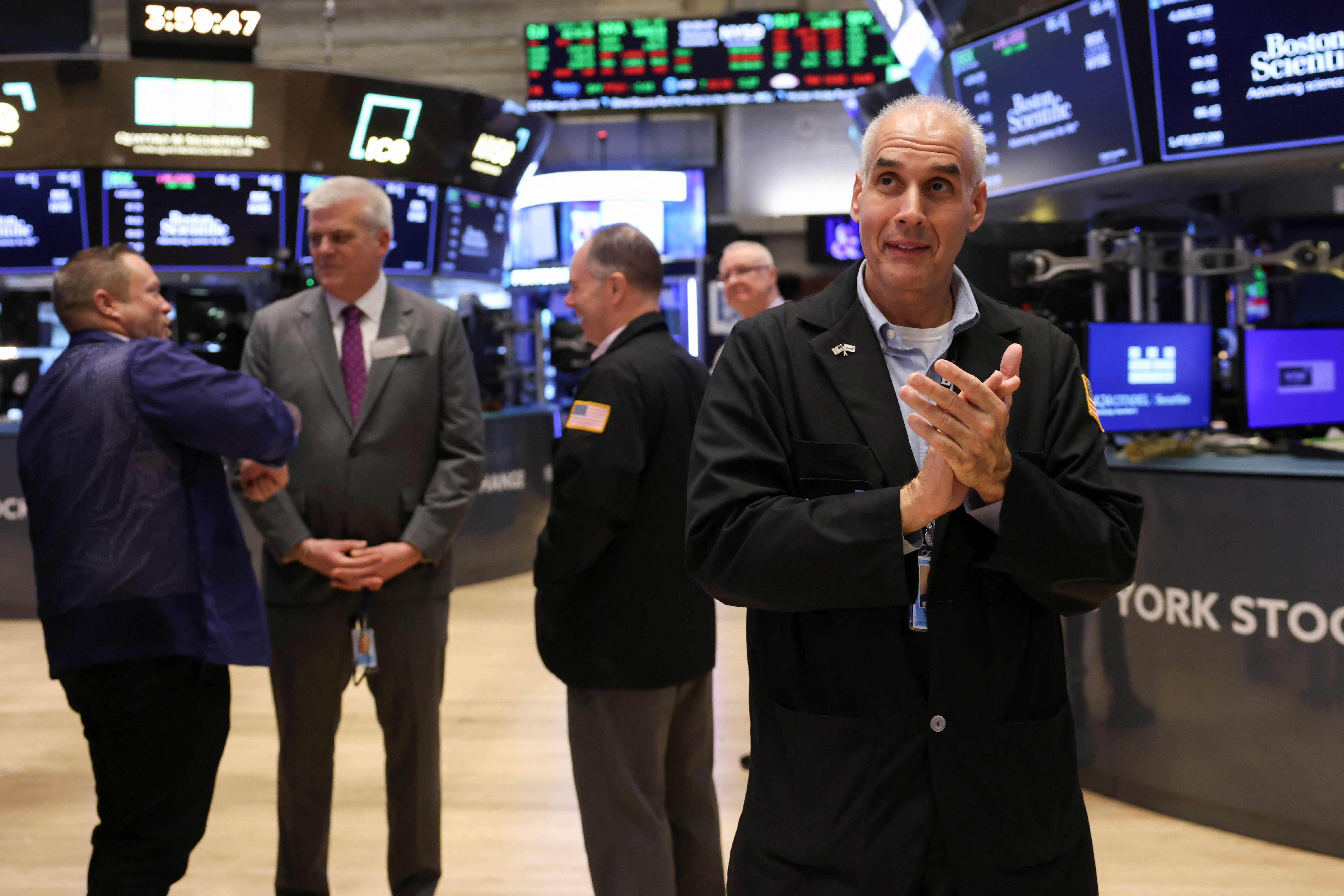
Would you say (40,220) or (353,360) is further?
(40,220)

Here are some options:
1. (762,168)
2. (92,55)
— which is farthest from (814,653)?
(762,168)

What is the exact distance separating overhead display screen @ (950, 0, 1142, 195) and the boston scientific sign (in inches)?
151

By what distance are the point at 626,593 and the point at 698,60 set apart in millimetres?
9248

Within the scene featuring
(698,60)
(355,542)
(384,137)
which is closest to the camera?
(355,542)

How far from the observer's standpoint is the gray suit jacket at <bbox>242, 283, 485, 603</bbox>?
8.54ft

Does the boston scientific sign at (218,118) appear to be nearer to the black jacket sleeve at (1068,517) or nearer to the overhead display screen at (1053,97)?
the overhead display screen at (1053,97)

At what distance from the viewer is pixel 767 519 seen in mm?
1263

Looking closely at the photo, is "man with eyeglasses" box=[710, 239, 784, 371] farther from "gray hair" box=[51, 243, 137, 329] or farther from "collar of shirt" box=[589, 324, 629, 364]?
"gray hair" box=[51, 243, 137, 329]

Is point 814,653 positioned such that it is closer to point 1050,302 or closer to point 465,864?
point 465,864

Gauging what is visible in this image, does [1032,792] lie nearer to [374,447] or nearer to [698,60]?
[374,447]

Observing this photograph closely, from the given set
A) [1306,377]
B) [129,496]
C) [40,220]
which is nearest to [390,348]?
[129,496]

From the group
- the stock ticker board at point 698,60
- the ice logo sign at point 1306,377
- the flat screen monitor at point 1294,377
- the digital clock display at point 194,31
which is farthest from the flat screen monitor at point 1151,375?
the stock ticker board at point 698,60

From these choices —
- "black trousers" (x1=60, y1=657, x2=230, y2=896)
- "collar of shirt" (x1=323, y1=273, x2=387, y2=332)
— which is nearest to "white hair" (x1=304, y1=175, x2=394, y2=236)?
"collar of shirt" (x1=323, y1=273, x2=387, y2=332)

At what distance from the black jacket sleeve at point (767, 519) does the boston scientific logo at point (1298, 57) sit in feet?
10.7
